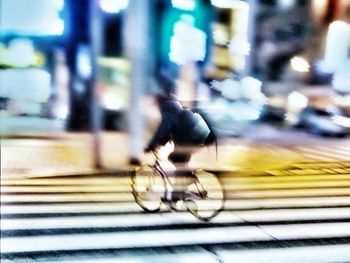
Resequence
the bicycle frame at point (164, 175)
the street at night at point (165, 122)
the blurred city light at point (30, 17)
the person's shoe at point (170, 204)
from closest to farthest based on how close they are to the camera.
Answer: the blurred city light at point (30, 17) → the street at night at point (165, 122) → the bicycle frame at point (164, 175) → the person's shoe at point (170, 204)

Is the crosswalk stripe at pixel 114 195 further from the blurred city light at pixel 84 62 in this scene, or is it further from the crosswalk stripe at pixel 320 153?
the blurred city light at pixel 84 62

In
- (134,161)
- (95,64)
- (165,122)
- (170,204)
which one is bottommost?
(170,204)

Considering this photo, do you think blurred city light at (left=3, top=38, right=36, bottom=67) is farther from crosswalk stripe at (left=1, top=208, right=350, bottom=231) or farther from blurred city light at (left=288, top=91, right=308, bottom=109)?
blurred city light at (left=288, top=91, right=308, bottom=109)

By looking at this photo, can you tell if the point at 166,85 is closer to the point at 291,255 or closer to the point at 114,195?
the point at 114,195

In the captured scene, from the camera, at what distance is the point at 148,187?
14.6ft

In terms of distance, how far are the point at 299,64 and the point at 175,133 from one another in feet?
3.85

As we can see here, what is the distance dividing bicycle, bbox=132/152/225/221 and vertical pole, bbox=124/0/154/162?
48 centimetres

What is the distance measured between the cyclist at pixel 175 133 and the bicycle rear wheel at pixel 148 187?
21 centimetres

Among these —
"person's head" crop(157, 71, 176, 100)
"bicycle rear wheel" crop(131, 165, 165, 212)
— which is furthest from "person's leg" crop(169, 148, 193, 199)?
"person's head" crop(157, 71, 176, 100)

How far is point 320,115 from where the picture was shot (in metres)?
4.14

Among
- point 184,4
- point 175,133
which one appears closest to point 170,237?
point 175,133

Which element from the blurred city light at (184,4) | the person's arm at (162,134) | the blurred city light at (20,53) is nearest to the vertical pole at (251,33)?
the blurred city light at (184,4)

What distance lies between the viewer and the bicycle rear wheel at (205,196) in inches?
173

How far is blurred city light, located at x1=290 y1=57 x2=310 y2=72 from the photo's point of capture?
13.3 ft
